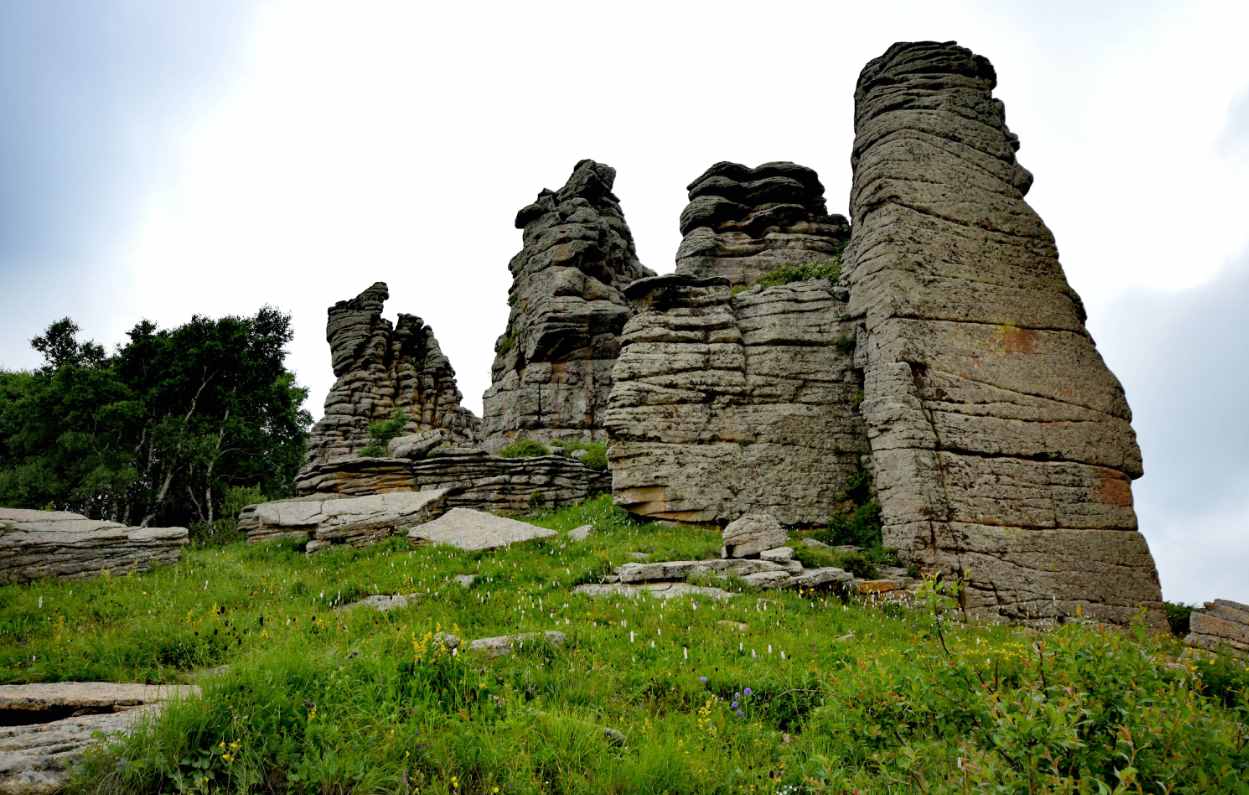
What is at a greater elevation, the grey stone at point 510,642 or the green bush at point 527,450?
the green bush at point 527,450

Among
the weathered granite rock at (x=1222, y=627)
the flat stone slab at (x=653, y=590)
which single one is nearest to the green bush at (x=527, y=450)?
the flat stone slab at (x=653, y=590)

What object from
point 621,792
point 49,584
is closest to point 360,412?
point 49,584

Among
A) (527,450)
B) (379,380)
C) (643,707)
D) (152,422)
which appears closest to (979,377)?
(643,707)

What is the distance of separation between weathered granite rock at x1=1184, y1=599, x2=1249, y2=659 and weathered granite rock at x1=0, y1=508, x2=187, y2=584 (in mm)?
24407

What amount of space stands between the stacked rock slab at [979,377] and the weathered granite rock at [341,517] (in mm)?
14205

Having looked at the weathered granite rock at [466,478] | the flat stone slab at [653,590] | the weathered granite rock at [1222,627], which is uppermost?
the weathered granite rock at [466,478]

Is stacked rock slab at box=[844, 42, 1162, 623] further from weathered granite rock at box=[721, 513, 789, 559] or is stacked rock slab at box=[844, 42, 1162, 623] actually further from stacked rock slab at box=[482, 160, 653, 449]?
stacked rock slab at box=[482, 160, 653, 449]

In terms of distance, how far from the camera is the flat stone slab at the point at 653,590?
10883 mm

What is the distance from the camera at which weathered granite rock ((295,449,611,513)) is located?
2338cm

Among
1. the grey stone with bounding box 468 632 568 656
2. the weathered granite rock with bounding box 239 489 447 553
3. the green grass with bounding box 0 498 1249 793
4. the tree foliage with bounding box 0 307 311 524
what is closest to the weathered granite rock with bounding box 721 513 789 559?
the green grass with bounding box 0 498 1249 793

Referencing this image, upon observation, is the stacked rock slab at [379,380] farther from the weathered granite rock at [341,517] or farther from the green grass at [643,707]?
the green grass at [643,707]

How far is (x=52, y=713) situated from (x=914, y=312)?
678 inches

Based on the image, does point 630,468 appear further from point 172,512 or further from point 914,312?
point 172,512

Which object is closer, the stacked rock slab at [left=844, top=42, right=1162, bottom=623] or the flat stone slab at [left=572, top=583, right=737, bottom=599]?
the flat stone slab at [left=572, top=583, right=737, bottom=599]
